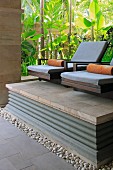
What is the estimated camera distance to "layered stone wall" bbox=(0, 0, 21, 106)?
12.8 feet

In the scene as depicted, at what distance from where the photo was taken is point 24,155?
7.61ft

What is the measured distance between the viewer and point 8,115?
11.8 ft

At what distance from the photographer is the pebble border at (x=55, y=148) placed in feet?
6.97

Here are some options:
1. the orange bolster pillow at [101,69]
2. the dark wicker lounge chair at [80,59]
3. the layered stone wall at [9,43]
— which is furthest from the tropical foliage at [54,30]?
the orange bolster pillow at [101,69]

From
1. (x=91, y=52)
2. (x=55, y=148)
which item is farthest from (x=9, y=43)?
(x=55, y=148)

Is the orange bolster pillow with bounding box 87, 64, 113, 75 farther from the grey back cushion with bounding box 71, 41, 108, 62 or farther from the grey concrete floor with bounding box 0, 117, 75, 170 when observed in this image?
the grey concrete floor with bounding box 0, 117, 75, 170

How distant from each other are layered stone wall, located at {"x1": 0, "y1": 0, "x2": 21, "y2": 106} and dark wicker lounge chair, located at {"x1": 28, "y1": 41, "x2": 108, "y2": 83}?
0.38 meters

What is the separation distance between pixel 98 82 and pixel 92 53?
4.83 ft

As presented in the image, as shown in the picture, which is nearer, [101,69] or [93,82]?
[93,82]

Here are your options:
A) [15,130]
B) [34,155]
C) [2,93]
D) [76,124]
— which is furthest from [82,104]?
[2,93]

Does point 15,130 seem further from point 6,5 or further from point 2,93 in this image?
point 6,5

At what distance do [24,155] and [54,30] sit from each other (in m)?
4.22

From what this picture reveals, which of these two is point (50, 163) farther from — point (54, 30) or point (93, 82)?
point (54, 30)

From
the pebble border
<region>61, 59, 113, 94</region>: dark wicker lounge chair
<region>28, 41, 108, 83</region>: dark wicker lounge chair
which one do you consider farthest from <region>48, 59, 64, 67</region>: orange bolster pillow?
the pebble border
